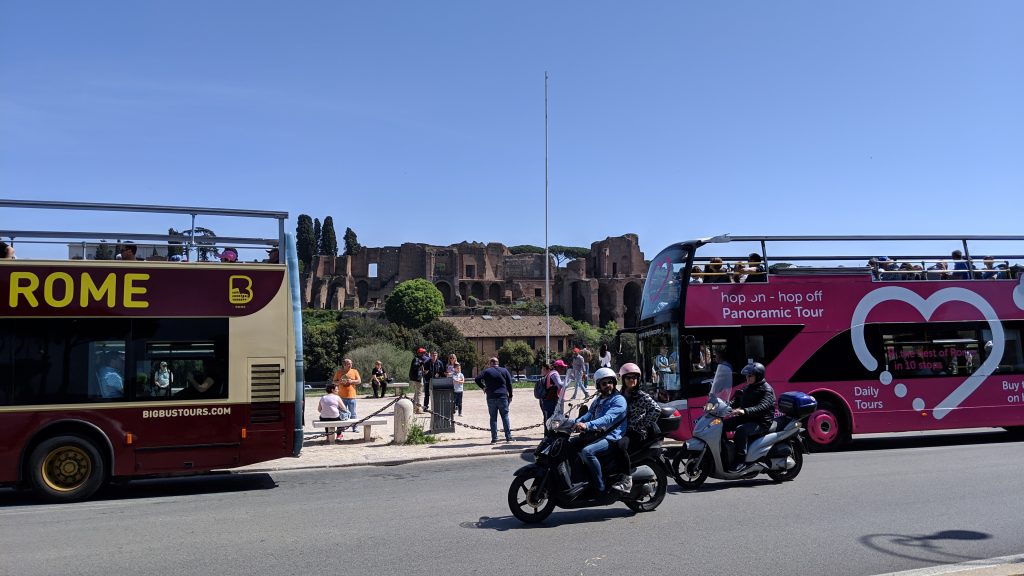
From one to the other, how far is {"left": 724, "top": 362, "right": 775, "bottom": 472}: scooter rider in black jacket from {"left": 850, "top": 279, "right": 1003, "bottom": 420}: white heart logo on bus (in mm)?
5030

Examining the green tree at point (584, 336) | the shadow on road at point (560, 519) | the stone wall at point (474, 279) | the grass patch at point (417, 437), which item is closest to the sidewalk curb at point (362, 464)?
the grass patch at point (417, 437)

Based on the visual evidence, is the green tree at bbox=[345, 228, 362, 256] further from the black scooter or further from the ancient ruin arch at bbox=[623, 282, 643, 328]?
the black scooter

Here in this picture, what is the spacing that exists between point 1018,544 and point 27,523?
986 centimetres

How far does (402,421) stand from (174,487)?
476cm

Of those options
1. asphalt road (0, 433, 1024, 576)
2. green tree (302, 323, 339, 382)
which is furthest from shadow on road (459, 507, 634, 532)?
green tree (302, 323, 339, 382)

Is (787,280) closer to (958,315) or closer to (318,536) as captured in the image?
(958,315)

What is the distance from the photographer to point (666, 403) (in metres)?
13.1

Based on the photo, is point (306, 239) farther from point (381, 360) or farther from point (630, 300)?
point (381, 360)

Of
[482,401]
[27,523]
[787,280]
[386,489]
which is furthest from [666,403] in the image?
[482,401]

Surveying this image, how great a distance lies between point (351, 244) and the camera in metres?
143

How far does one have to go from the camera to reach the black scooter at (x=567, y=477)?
24.7ft

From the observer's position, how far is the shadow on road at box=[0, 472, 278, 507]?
1031 cm

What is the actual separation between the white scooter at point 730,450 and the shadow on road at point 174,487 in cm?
579

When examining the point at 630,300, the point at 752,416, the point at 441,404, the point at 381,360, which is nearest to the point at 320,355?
the point at 381,360
